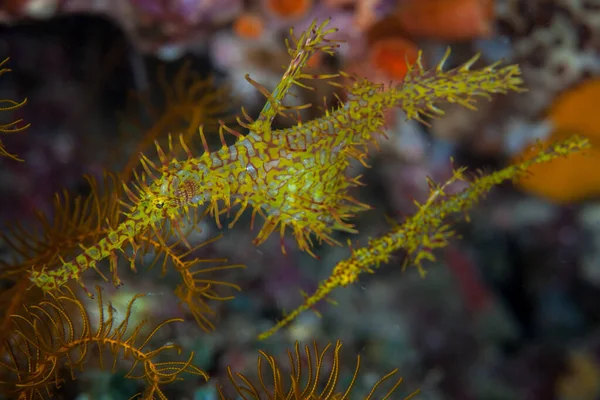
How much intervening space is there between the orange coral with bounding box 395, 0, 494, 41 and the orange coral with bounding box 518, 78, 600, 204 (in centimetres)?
86

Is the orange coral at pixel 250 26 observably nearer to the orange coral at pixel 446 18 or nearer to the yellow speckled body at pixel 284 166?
the orange coral at pixel 446 18

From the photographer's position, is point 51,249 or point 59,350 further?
point 51,249

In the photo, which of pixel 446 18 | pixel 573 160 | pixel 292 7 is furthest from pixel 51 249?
pixel 573 160

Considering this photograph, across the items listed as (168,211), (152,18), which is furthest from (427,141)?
(168,211)

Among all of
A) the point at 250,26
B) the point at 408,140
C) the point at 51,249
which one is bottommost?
the point at 408,140

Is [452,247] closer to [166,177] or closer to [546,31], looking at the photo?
[546,31]

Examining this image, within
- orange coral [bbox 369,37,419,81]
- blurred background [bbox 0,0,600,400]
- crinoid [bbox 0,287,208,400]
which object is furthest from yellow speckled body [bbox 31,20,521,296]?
orange coral [bbox 369,37,419,81]

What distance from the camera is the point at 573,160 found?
149 inches

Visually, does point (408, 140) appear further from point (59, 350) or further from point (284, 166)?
point (59, 350)

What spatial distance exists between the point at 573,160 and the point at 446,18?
1.48 metres

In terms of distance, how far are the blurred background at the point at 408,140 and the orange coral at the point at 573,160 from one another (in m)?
0.01

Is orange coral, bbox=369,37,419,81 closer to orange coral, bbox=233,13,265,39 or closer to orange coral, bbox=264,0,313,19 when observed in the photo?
orange coral, bbox=264,0,313,19

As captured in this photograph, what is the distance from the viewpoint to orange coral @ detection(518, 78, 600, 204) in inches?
145

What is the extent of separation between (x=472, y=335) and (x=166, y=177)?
9.18 ft
